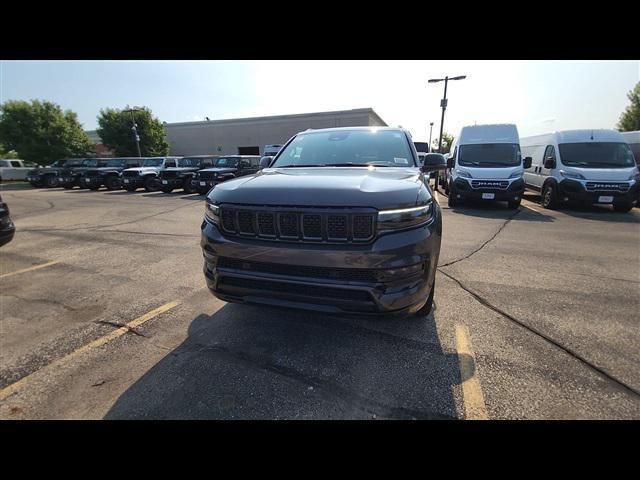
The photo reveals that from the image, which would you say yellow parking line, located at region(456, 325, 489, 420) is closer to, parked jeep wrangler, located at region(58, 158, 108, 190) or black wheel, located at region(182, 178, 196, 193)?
black wheel, located at region(182, 178, 196, 193)

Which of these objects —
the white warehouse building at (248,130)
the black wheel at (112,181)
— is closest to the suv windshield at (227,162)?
the black wheel at (112,181)

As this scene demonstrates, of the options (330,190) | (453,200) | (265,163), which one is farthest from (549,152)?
(330,190)

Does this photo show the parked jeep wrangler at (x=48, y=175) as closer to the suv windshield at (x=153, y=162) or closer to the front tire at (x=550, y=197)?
the suv windshield at (x=153, y=162)

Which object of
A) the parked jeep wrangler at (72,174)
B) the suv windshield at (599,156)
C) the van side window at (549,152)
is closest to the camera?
the suv windshield at (599,156)

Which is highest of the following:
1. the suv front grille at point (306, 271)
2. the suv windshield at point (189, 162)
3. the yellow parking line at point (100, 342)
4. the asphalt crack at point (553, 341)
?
the suv windshield at point (189, 162)

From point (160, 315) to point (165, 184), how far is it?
48.4ft

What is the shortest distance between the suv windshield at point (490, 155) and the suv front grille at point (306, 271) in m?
9.92

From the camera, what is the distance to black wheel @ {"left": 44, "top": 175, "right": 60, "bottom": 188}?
20.8 metres

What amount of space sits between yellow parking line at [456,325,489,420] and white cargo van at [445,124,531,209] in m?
8.35

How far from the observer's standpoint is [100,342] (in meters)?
2.67

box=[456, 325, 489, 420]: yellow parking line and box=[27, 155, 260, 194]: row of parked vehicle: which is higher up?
box=[27, 155, 260, 194]: row of parked vehicle

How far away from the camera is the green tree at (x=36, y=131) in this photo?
3020 centimetres

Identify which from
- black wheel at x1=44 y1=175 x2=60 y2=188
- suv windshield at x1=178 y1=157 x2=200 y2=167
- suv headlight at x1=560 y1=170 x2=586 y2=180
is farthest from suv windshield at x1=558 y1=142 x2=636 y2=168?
black wheel at x1=44 y1=175 x2=60 y2=188

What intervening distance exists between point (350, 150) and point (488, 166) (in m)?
8.46
